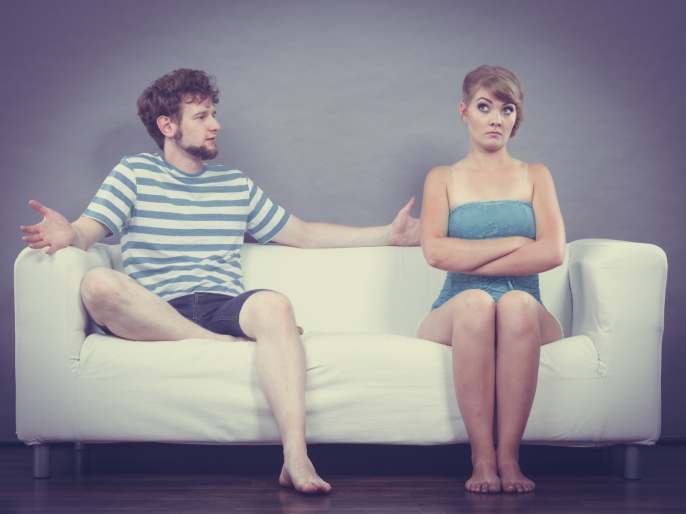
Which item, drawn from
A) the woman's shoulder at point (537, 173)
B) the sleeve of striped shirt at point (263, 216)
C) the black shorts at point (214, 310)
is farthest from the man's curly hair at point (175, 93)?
the woman's shoulder at point (537, 173)

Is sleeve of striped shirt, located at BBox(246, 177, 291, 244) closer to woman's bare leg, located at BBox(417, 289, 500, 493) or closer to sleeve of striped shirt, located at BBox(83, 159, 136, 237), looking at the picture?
sleeve of striped shirt, located at BBox(83, 159, 136, 237)

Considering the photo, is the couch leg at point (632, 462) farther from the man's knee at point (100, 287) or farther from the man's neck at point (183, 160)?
the man's neck at point (183, 160)

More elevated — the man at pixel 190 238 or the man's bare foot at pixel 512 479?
the man at pixel 190 238

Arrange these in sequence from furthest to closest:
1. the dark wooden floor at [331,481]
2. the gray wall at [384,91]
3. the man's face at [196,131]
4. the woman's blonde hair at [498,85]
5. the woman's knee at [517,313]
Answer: the gray wall at [384,91], the man's face at [196,131], the woman's blonde hair at [498,85], the woman's knee at [517,313], the dark wooden floor at [331,481]

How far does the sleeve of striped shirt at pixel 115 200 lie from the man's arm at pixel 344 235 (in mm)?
537

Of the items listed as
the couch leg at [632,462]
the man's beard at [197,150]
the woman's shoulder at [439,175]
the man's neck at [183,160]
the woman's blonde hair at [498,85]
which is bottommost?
the couch leg at [632,462]

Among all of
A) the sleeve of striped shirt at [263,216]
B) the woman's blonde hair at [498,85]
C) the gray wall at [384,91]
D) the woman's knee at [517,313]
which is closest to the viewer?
the woman's knee at [517,313]

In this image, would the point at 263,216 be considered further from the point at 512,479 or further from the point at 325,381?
the point at 512,479

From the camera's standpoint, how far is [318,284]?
7.60 feet

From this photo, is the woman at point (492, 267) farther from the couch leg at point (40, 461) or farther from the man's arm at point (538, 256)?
the couch leg at point (40, 461)

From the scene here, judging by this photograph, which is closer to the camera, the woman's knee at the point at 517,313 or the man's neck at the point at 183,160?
the woman's knee at the point at 517,313

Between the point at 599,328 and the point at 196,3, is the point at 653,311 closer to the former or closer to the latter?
the point at 599,328

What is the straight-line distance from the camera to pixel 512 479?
155 centimetres

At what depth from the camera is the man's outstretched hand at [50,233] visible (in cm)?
176
